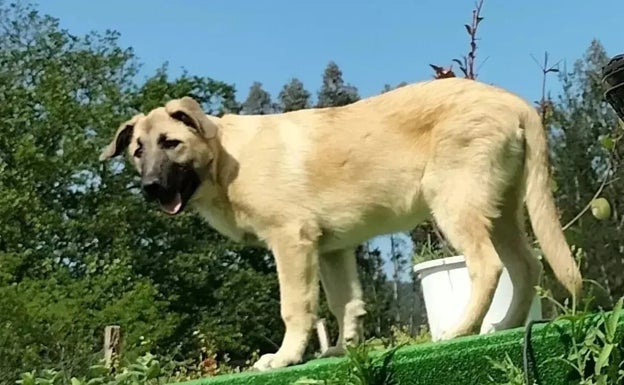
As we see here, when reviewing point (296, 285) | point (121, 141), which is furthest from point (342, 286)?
point (121, 141)

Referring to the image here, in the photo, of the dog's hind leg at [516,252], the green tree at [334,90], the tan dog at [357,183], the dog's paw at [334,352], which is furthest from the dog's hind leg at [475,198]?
the green tree at [334,90]

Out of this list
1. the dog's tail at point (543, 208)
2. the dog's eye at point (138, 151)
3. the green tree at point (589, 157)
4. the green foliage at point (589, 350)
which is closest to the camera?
the green foliage at point (589, 350)

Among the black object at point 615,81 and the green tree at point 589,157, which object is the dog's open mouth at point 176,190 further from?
the green tree at point 589,157

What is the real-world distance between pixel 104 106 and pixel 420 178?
25.2m

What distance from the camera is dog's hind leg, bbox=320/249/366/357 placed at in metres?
4.27

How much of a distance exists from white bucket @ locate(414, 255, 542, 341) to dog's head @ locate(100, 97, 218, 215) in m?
1.19

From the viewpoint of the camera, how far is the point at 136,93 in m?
28.9

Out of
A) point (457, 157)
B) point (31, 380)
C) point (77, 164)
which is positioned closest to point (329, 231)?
point (457, 157)

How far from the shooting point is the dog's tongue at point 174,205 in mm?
4191

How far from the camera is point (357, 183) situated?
4.06 m

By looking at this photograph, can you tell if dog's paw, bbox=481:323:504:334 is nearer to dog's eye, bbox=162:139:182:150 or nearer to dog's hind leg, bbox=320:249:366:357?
dog's hind leg, bbox=320:249:366:357

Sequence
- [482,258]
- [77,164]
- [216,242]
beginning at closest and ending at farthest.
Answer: [482,258], [77,164], [216,242]

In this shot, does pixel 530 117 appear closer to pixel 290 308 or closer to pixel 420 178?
pixel 420 178

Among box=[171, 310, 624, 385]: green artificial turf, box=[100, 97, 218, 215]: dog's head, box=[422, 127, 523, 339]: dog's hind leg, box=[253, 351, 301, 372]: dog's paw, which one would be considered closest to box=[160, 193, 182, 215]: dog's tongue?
box=[100, 97, 218, 215]: dog's head
